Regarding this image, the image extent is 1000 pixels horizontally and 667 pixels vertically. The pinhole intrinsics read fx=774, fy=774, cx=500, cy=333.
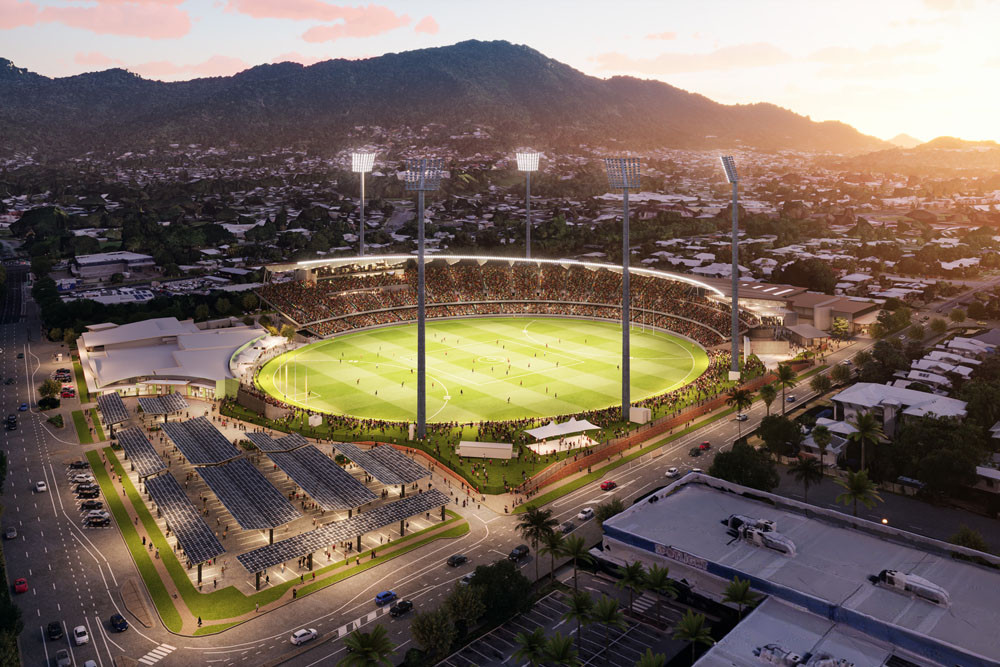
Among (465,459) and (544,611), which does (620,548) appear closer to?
(544,611)

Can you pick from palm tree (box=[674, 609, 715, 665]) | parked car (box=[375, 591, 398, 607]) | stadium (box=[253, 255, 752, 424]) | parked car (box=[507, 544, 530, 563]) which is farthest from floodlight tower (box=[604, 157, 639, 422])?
palm tree (box=[674, 609, 715, 665])

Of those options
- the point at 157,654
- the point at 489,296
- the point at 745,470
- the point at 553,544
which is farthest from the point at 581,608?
the point at 489,296

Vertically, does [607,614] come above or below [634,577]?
below

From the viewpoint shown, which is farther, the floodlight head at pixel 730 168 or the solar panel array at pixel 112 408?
the floodlight head at pixel 730 168

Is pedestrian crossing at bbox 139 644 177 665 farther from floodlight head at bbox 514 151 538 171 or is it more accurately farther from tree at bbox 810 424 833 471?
floodlight head at bbox 514 151 538 171

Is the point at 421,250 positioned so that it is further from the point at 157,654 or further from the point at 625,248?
the point at 157,654

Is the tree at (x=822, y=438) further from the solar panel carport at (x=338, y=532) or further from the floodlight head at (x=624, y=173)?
the solar panel carport at (x=338, y=532)

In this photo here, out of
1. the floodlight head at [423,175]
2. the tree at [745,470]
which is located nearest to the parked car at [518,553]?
the tree at [745,470]
